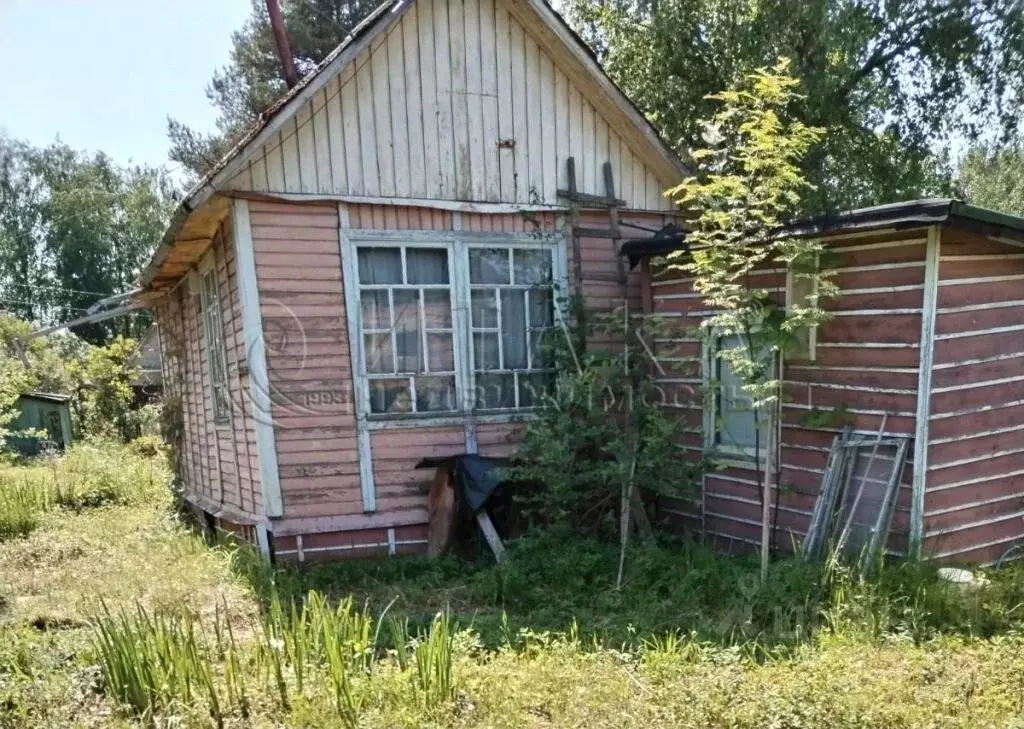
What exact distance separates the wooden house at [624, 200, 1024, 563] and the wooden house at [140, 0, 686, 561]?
2.33 meters

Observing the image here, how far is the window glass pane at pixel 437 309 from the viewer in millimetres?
7148

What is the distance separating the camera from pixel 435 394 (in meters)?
7.23

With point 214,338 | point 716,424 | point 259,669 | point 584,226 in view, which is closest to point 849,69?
point 584,226

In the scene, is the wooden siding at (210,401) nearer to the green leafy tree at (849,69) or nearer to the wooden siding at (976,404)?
the wooden siding at (976,404)

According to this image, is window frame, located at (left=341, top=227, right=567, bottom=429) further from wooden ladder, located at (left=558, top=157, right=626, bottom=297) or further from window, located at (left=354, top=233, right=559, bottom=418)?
wooden ladder, located at (left=558, top=157, right=626, bottom=297)

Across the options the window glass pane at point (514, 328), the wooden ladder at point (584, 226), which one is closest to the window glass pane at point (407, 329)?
the window glass pane at point (514, 328)

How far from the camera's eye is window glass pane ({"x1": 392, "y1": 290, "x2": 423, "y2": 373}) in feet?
23.2

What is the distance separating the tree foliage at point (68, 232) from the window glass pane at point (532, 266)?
3605cm

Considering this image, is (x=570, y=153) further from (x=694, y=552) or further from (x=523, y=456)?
(x=694, y=552)

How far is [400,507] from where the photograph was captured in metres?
7.02

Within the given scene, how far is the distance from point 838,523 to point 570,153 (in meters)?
4.65

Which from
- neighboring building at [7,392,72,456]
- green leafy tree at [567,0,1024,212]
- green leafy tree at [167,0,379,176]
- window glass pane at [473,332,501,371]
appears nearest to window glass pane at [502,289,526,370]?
window glass pane at [473,332,501,371]

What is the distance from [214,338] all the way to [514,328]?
3.80 metres

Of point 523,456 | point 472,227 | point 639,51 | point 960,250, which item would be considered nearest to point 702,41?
point 639,51
